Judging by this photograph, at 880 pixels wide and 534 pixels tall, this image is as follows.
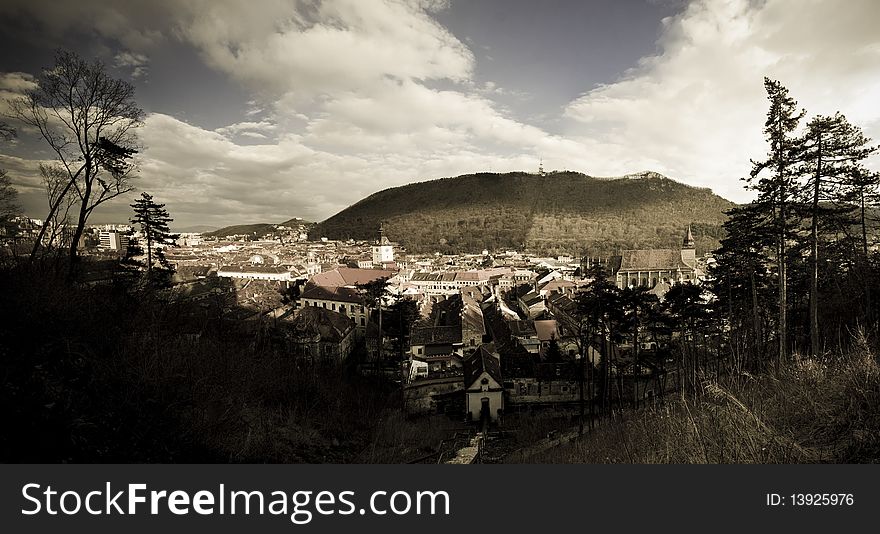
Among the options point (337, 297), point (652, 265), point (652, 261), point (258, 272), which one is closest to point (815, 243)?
point (337, 297)

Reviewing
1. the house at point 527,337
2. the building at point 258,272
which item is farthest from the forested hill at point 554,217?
the house at point 527,337

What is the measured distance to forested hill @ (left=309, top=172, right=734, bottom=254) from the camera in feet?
411

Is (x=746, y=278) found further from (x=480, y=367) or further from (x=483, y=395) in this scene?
(x=483, y=395)

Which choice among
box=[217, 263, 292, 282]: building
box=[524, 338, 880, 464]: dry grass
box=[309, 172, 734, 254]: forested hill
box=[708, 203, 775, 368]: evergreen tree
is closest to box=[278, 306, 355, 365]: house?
box=[524, 338, 880, 464]: dry grass

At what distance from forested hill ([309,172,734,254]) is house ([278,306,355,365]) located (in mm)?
98381

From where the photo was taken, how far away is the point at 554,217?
156500mm

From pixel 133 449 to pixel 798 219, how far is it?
50.0ft

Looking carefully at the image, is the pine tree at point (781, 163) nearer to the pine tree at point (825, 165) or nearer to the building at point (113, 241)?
the pine tree at point (825, 165)

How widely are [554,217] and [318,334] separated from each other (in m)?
145

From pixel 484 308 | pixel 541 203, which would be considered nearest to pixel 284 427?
pixel 484 308

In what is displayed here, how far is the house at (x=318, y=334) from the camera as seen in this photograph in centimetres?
2194

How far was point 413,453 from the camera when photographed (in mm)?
9492

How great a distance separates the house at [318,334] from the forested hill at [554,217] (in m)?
98.4

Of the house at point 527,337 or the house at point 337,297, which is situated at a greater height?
the house at point 337,297
